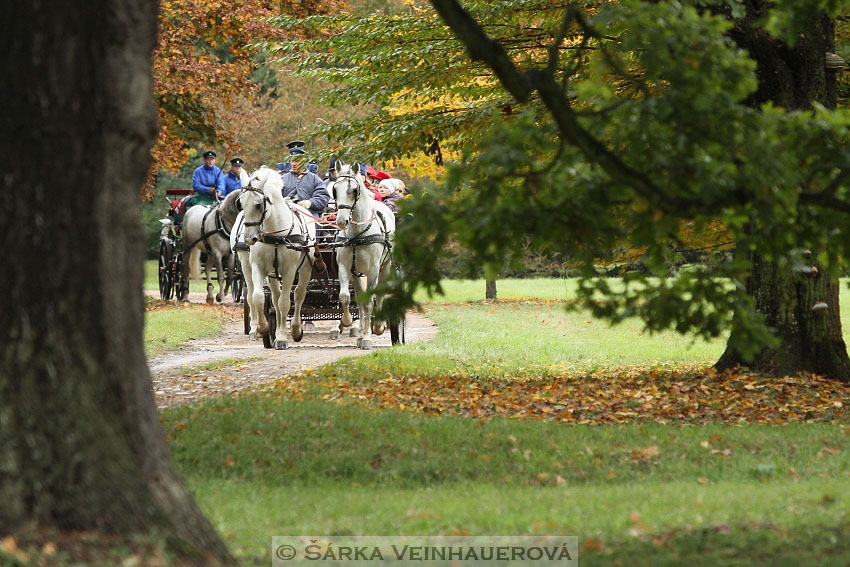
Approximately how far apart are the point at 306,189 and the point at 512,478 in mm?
12672

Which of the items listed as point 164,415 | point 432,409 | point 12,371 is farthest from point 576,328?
point 12,371

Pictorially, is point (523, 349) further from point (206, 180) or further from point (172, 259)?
point (172, 259)

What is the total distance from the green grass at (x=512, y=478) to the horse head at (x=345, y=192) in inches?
243

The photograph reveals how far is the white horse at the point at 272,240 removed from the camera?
17172 millimetres

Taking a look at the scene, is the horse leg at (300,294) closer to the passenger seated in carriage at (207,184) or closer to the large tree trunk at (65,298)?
the passenger seated in carriage at (207,184)

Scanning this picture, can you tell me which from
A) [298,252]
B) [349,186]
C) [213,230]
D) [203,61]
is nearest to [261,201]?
[298,252]

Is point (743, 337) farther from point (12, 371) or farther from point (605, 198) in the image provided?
point (12, 371)

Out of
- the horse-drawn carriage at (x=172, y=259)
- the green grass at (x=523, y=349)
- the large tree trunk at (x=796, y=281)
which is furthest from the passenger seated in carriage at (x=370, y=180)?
the horse-drawn carriage at (x=172, y=259)

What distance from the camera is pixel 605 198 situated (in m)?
6.39

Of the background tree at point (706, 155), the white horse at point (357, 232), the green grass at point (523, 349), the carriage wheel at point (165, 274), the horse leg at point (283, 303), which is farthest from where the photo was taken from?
the carriage wheel at point (165, 274)

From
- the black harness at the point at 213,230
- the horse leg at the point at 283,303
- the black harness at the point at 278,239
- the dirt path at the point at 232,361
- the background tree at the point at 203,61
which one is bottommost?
the dirt path at the point at 232,361

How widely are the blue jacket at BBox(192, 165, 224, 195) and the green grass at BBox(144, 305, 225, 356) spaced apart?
113 inches

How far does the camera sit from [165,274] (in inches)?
1227

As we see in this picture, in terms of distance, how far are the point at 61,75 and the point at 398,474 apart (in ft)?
14.9
